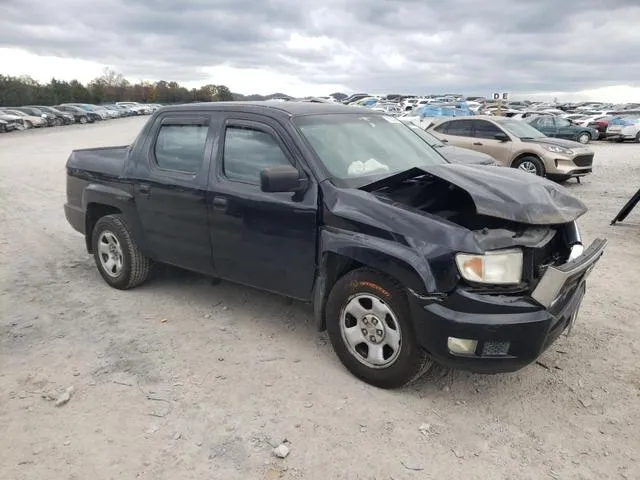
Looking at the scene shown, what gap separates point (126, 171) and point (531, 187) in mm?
3495

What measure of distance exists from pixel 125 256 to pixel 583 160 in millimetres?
10793

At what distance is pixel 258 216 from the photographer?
3.97 meters

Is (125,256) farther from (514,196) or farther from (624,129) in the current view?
(624,129)

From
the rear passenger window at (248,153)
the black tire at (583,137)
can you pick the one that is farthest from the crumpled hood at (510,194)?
the black tire at (583,137)

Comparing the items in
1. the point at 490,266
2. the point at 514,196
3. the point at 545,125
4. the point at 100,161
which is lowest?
the point at 545,125

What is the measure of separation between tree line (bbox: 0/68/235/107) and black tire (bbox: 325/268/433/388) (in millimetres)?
33103

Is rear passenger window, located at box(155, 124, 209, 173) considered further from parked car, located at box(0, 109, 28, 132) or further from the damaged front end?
parked car, located at box(0, 109, 28, 132)

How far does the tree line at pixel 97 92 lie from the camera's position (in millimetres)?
56500

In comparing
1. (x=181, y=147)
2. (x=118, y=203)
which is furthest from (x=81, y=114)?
(x=181, y=147)

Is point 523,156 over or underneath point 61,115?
over

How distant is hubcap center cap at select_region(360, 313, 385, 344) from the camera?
343cm

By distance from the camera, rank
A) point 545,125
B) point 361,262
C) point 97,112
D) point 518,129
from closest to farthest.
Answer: point 361,262
point 518,129
point 545,125
point 97,112

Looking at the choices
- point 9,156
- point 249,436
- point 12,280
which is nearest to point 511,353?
point 249,436

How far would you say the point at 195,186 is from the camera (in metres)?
4.37
